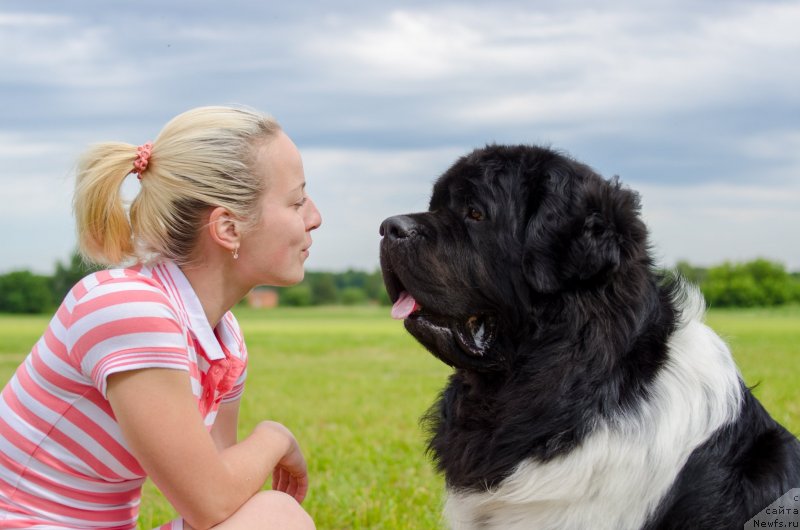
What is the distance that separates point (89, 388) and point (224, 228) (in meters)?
0.79

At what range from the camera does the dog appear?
3.12 meters

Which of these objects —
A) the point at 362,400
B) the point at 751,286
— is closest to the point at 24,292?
the point at 362,400

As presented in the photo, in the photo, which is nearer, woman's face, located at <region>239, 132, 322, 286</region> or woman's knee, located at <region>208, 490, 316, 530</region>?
woman's knee, located at <region>208, 490, 316, 530</region>

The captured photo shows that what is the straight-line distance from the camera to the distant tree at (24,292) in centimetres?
3009

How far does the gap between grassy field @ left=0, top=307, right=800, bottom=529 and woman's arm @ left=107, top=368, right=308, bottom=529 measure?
188 centimetres

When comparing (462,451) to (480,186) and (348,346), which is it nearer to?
Result: (480,186)

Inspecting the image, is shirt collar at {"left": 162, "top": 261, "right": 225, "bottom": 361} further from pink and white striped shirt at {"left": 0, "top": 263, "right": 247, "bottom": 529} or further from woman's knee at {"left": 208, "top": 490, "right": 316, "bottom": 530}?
woman's knee at {"left": 208, "top": 490, "right": 316, "bottom": 530}

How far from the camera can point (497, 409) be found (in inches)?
135

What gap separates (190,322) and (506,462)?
4.50ft

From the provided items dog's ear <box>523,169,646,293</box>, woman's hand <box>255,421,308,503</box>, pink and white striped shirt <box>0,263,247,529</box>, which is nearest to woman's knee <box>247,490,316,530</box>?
woman's hand <box>255,421,308,503</box>

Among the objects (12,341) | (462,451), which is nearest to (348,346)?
(12,341)

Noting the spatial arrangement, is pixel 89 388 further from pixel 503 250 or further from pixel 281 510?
pixel 503 250

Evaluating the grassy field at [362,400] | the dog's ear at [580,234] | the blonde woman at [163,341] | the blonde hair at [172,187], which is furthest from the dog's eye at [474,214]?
the grassy field at [362,400]

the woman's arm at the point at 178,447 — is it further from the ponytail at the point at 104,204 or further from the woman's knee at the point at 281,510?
the ponytail at the point at 104,204
